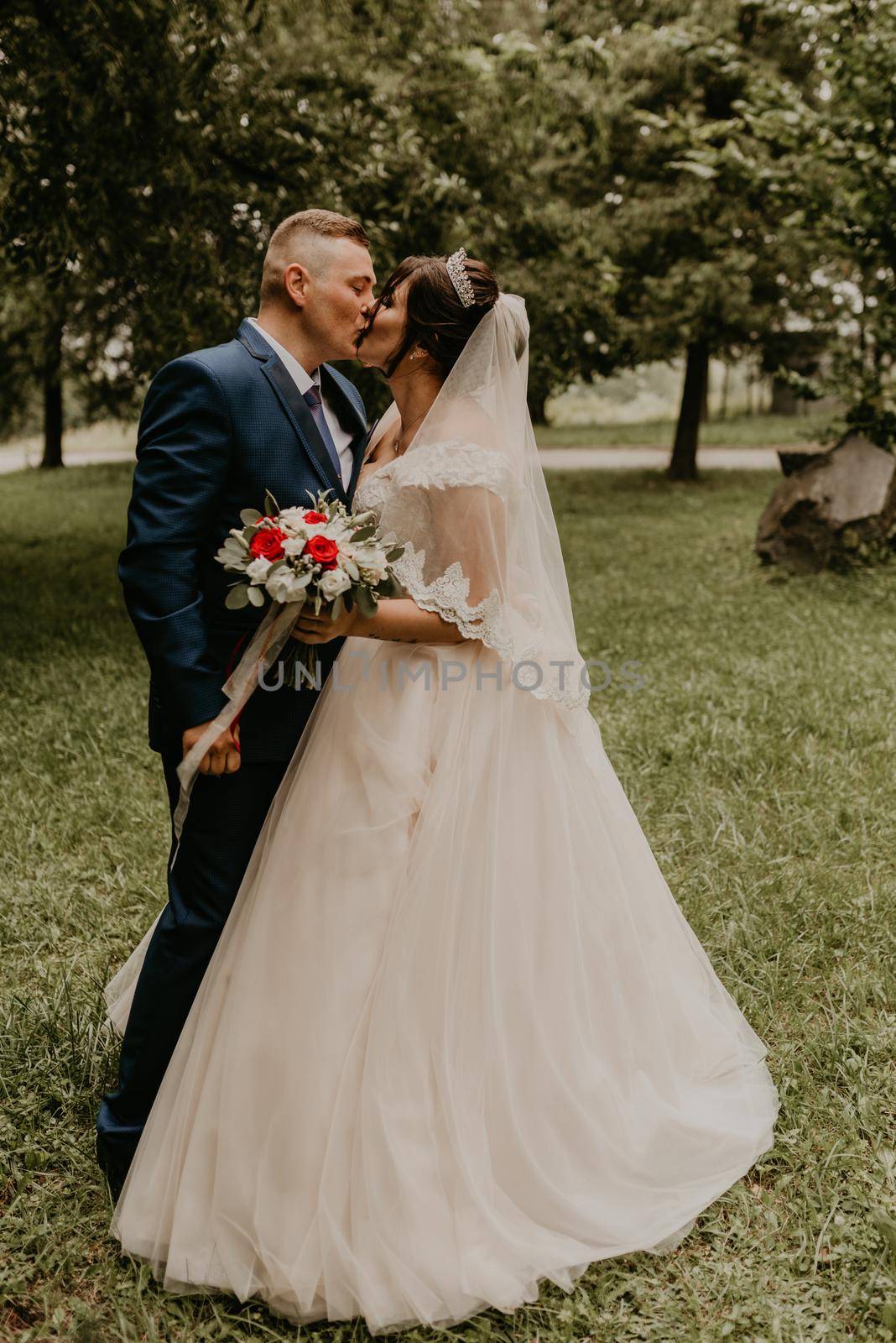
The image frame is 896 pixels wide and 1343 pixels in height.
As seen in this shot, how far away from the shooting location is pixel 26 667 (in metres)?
7.04

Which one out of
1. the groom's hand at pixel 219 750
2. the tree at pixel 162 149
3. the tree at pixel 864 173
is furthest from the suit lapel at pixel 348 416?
the tree at pixel 864 173

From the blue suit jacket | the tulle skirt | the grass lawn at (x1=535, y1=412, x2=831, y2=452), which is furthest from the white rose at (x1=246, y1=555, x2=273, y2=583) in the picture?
the grass lawn at (x1=535, y1=412, x2=831, y2=452)

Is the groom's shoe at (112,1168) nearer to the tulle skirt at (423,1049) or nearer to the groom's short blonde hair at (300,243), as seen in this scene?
the tulle skirt at (423,1049)

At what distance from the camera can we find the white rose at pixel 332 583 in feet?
7.00

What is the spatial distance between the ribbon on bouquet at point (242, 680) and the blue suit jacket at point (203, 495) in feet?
0.10

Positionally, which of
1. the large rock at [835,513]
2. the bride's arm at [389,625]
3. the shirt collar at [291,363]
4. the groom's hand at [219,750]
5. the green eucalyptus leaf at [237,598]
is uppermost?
the shirt collar at [291,363]

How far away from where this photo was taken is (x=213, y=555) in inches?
96.9

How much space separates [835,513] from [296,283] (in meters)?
7.88

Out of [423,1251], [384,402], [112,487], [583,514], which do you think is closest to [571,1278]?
[423,1251]

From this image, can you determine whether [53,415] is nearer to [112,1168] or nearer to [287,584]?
[112,1168]

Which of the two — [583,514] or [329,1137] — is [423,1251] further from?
[583,514]

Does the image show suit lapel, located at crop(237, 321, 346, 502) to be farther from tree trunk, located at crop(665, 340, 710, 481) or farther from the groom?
tree trunk, located at crop(665, 340, 710, 481)

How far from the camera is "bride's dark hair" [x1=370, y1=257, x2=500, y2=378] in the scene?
257cm
